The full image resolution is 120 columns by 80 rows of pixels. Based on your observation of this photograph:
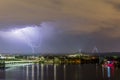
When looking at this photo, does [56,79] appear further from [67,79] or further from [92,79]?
[92,79]

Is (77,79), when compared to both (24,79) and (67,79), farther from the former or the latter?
(24,79)

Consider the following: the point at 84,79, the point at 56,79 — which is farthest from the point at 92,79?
the point at 56,79

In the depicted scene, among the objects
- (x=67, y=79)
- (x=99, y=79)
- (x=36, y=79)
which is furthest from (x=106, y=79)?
(x=36, y=79)

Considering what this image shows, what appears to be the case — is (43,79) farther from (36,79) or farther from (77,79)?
(77,79)

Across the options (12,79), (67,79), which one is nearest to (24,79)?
(12,79)

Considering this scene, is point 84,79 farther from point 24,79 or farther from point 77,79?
point 24,79

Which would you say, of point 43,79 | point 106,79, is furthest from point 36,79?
point 106,79
